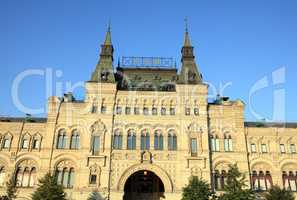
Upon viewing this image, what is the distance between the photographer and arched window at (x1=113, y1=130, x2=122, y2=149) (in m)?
49.9

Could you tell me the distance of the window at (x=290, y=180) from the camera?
51812 millimetres

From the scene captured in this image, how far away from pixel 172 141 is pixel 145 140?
4.13 metres

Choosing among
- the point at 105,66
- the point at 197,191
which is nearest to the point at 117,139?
the point at 105,66

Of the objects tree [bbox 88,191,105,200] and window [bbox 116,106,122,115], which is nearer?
tree [bbox 88,191,105,200]

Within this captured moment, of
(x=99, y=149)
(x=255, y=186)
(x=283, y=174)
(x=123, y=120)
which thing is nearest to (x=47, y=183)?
(x=99, y=149)

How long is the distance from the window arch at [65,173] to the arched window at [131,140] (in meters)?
8.99

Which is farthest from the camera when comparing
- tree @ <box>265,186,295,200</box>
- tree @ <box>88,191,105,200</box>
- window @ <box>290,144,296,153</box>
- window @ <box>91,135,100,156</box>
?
window @ <box>290,144,296,153</box>

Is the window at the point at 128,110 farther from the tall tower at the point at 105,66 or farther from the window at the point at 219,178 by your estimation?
the window at the point at 219,178

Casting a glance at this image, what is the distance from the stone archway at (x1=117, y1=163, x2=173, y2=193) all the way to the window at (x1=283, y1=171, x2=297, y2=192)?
18.8m

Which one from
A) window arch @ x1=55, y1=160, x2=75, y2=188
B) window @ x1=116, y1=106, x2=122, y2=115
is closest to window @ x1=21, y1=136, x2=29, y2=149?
window arch @ x1=55, y1=160, x2=75, y2=188

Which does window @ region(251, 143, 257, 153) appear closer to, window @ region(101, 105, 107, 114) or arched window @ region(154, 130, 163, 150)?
arched window @ region(154, 130, 163, 150)

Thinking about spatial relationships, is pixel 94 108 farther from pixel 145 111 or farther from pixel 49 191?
pixel 49 191

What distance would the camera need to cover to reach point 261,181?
5178 centimetres

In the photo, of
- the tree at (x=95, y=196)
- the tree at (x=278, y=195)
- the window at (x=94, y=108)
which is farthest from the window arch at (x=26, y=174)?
the tree at (x=278, y=195)
